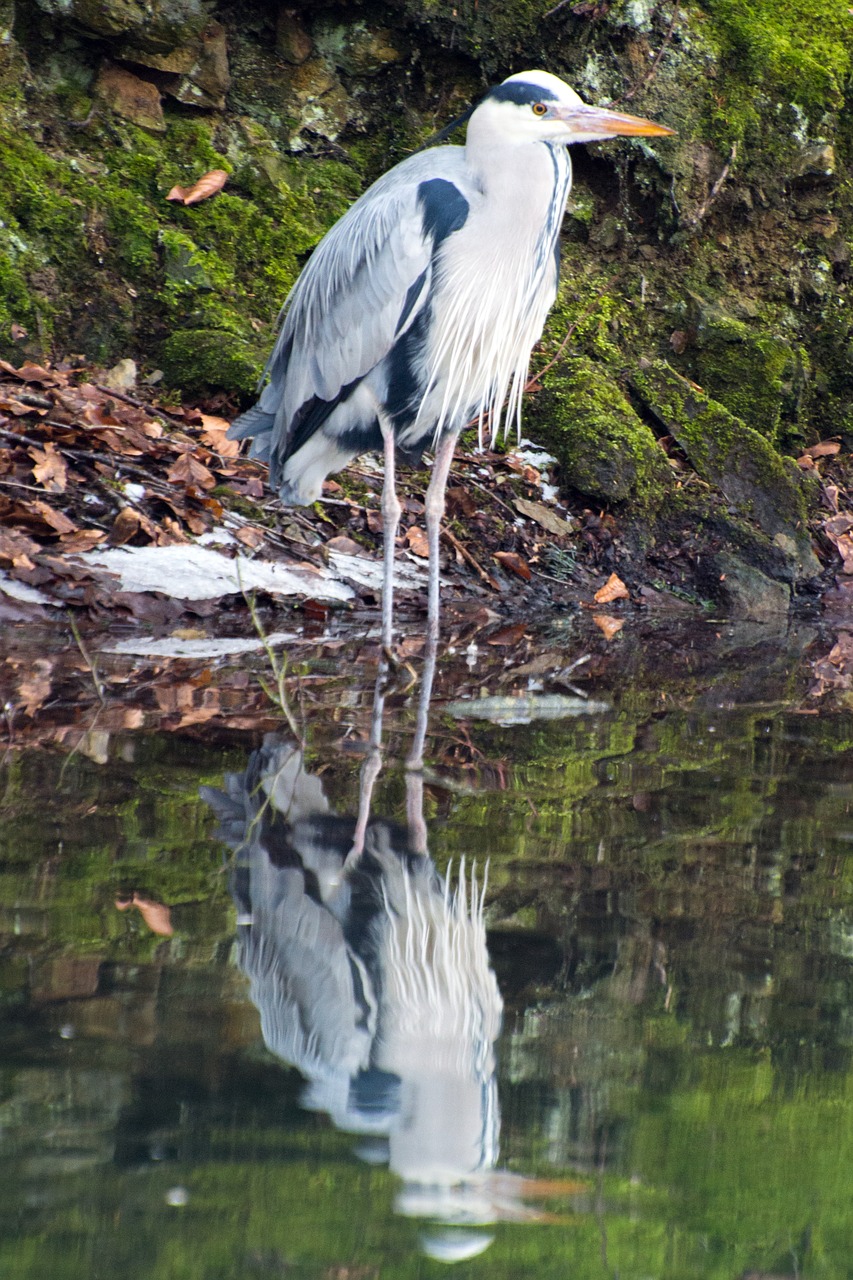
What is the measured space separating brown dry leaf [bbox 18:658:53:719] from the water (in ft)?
1.55

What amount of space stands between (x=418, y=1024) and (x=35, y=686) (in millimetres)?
2114

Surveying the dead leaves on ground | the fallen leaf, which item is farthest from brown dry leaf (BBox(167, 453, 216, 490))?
the fallen leaf

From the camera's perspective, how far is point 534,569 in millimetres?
6070

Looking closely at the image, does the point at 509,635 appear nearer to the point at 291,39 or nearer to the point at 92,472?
the point at 92,472

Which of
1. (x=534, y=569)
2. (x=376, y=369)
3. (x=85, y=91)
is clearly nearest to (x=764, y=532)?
(x=534, y=569)

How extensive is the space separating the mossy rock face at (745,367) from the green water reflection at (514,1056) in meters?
5.21

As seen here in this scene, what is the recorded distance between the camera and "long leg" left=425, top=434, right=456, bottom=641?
476cm

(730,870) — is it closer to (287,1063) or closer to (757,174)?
(287,1063)

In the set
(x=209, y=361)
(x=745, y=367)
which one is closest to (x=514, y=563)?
(x=209, y=361)

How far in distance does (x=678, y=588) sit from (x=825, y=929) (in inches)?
171

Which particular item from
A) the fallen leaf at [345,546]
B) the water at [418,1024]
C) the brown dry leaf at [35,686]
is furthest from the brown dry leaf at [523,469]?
the water at [418,1024]

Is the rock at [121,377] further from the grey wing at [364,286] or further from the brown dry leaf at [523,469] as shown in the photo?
the brown dry leaf at [523,469]

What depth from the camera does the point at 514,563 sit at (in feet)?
19.7

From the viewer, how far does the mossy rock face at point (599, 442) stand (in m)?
6.44
